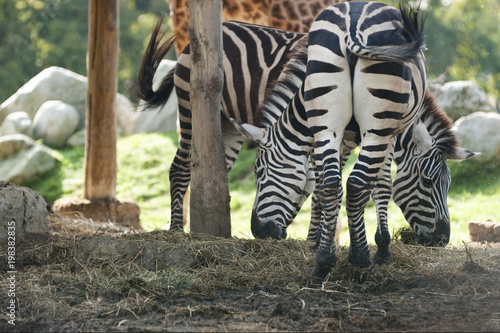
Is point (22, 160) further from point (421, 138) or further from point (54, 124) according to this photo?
point (421, 138)

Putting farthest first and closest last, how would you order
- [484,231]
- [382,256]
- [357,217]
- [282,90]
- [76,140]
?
1. [76,140]
2. [484,231]
3. [282,90]
4. [382,256]
5. [357,217]

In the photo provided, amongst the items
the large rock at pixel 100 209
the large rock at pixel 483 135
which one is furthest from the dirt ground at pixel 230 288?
the large rock at pixel 483 135

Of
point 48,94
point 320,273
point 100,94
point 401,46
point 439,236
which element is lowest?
point 320,273

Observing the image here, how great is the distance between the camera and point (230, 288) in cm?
396

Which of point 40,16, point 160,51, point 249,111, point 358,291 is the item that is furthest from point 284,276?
point 40,16

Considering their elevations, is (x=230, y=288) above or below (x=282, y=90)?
below

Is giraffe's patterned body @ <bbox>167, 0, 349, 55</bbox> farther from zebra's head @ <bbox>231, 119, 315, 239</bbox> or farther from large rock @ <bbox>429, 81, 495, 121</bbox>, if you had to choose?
large rock @ <bbox>429, 81, 495, 121</bbox>

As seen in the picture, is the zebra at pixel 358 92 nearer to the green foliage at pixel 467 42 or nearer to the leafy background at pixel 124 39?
the leafy background at pixel 124 39

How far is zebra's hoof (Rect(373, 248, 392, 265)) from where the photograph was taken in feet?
15.5

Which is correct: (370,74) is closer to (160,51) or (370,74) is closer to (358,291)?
(358,291)

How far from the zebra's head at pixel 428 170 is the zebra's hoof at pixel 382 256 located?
1327 millimetres

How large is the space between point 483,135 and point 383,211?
20.7 feet

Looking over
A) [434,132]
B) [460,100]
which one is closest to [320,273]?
[434,132]

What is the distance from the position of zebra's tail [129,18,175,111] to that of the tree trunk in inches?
53.0
